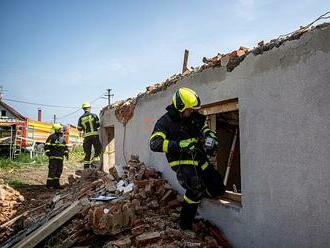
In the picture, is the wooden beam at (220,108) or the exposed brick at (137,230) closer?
the wooden beam at (220,108)

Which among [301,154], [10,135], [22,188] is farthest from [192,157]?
[10,135]

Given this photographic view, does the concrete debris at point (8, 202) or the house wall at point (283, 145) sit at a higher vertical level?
the house wall at point (283, 145)

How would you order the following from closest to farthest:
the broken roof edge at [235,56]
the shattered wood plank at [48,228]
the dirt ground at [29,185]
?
the broken roof edge at [235,56]
the shattered wood plank at [48,228]
the dirt ground at [29,185]

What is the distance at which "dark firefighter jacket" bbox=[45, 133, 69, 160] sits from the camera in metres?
11.2

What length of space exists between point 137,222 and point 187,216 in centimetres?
87

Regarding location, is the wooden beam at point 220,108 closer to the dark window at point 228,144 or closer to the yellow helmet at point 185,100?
the yellow helmet at point 185,100

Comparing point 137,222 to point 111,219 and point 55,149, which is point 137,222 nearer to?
point 111,219

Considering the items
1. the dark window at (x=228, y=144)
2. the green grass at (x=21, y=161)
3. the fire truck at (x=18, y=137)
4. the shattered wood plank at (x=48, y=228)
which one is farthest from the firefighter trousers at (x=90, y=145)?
the fire truck at (x=18, y=137)

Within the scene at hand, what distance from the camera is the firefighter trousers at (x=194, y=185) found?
188 inches

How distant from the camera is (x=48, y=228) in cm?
589

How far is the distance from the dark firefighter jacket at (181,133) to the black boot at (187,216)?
1.95 feet

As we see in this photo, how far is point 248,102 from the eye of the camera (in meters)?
4.55

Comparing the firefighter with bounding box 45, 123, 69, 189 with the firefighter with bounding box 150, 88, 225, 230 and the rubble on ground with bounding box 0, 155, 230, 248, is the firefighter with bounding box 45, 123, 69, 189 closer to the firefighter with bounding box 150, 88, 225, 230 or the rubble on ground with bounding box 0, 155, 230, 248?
the rubble on ground with bounding box 0, 155, 230, 248

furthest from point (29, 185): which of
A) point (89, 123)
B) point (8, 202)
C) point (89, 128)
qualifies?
point (89, 123)
